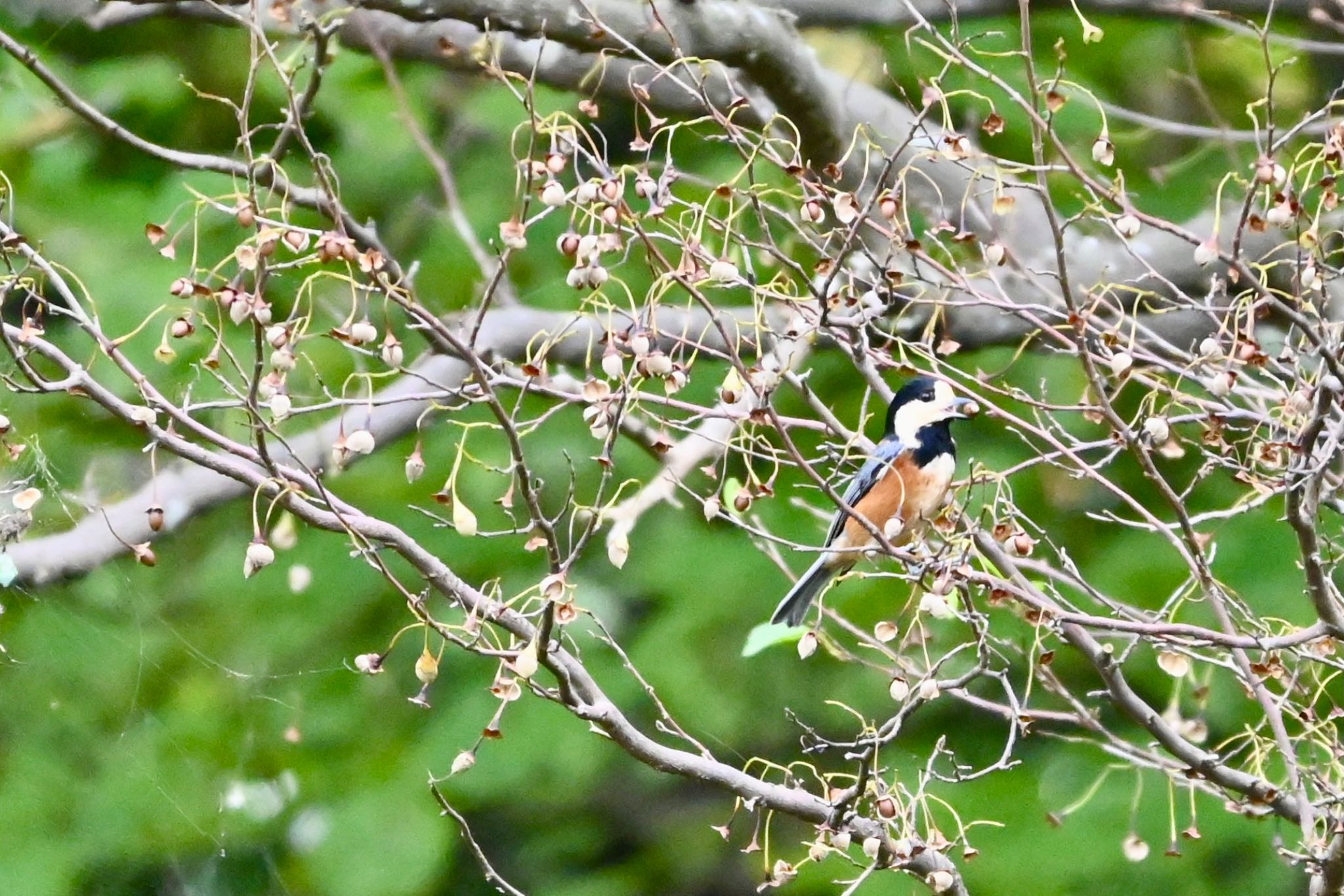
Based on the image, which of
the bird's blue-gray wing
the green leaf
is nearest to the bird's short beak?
the bird's blue-gray wing

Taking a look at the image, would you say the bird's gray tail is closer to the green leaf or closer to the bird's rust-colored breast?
the bird's rust-colored breast

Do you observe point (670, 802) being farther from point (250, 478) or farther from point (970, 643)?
point (250, 478)

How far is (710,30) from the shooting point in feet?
10.6

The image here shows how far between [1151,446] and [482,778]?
8.21ft

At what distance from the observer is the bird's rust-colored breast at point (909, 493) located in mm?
2896

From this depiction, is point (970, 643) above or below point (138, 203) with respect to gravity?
above

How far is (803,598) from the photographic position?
3.14 metres

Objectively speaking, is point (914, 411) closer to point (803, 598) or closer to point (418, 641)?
point (803, 598)

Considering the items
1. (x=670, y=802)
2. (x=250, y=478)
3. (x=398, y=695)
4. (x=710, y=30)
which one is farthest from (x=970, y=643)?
(x=670, y=802)

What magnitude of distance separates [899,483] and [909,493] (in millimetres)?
86

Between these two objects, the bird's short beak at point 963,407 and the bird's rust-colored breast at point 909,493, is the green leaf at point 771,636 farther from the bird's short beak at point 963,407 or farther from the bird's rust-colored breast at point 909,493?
the bird's rust-colored breast at point 909,493

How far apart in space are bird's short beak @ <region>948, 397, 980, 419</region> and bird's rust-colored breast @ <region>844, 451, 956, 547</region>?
233 mm

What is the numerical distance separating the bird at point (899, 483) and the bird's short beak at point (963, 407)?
0.06 meters

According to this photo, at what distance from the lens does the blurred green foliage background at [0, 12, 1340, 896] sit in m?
3.32
